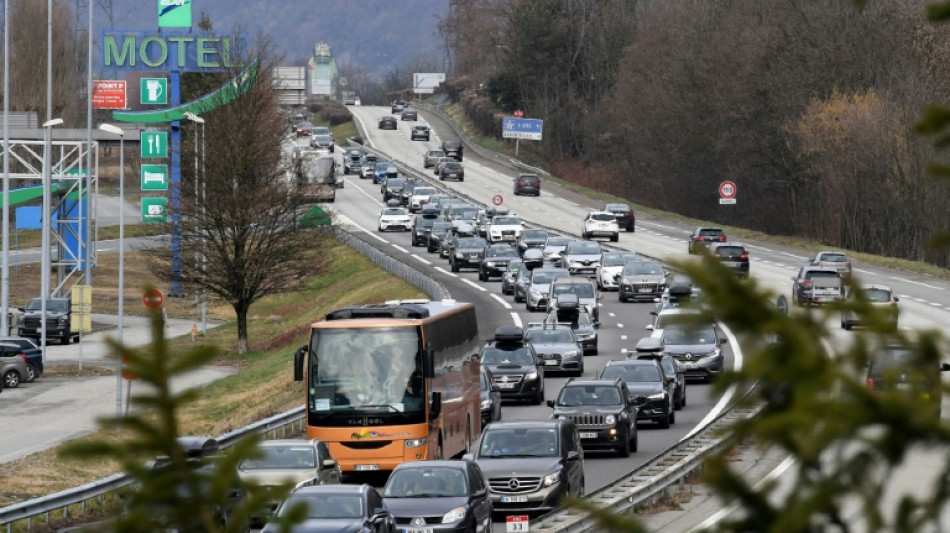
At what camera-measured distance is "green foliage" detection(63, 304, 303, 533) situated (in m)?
3.99

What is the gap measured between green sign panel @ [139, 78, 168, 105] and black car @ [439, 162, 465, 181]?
43.3 meters

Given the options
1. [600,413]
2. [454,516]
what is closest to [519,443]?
[454,516]

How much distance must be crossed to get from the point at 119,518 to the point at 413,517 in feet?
56.9

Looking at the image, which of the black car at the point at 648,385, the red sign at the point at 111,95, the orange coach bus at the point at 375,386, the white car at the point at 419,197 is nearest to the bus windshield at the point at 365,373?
the orange coach bus at the point at 375,386

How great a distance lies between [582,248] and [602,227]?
12.8 meters

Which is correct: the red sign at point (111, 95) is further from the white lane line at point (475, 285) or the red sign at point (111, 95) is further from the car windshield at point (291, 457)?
the car windshield at point (291, 457)

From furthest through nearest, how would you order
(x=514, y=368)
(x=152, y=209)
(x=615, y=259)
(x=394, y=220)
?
1. (x=394, y=220)
2. (x=152, y=209)
3. (x=615, y=259)
4. (x=514, y=368)

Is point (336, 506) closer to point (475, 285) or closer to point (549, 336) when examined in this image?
point (549, 336)

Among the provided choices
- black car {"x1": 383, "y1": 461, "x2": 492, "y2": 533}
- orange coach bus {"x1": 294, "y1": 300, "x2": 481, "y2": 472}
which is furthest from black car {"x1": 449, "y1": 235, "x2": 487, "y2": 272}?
black car {"x1": 383, "y1": 461, "x2": 492, "y2": 533}

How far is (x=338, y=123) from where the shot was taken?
186375 millimetres

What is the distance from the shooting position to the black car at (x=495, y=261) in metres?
68.4

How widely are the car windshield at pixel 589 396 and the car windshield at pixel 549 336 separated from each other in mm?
11862

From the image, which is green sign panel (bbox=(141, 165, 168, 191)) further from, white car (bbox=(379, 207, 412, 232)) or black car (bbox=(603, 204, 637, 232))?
black car (bbox=(603, 204, 637, 232))

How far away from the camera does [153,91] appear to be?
262ft
